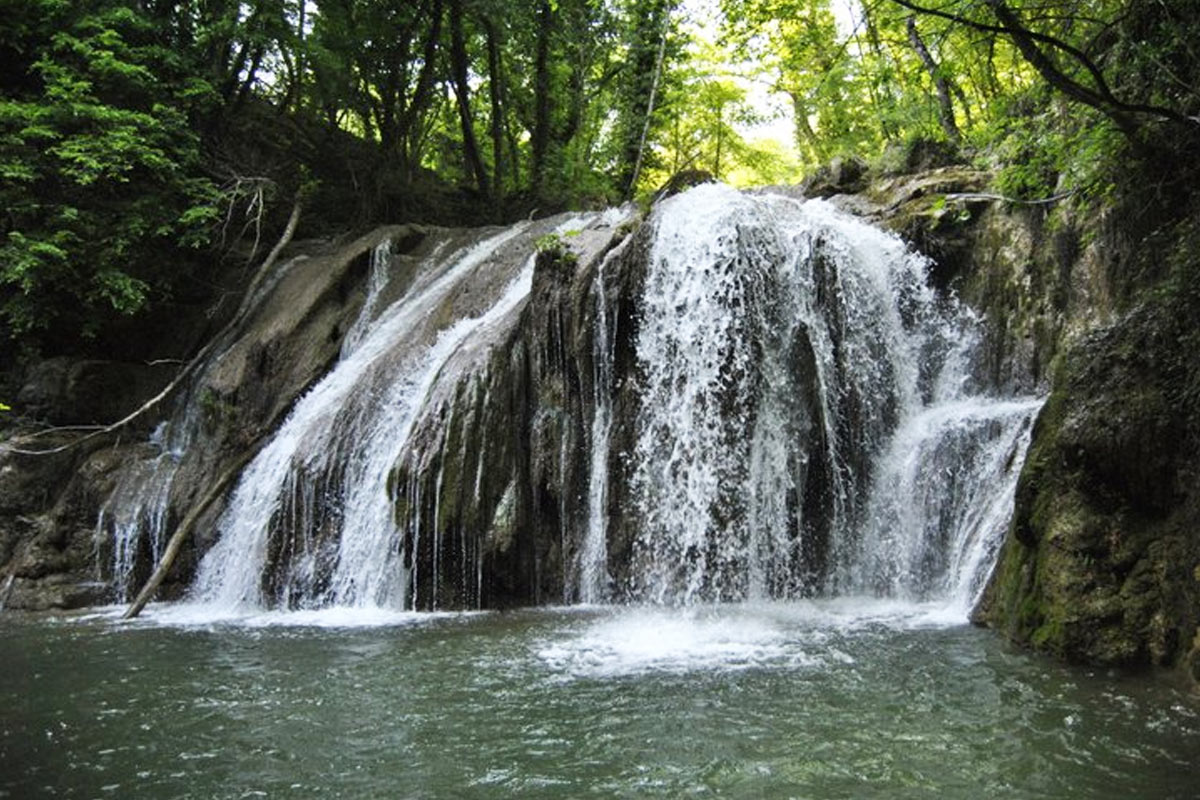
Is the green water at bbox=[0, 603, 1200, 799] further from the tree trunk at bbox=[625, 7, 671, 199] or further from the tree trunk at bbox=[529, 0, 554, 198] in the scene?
the tree trunk at bbox=[529, 0, 554, 198]

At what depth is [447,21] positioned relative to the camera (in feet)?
67.8

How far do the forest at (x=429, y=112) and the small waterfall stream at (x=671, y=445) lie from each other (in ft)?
8.11

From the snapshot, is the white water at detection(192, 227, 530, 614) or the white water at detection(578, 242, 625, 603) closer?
the white water at detection(578, 242, 625, 603)

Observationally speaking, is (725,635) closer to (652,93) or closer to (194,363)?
(194,363)

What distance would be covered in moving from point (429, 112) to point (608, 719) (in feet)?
73.7

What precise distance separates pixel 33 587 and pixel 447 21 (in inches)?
625

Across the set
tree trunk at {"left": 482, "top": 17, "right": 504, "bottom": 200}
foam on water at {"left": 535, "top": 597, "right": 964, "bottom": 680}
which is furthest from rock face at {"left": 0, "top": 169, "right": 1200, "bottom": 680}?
tree trunk at {"left": 482, "top": 17, "right": 504, "bottom": 200}

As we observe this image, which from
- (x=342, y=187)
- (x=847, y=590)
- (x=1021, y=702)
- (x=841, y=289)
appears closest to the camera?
(x=1021, y=702)

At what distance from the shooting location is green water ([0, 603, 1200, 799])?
4.23 m

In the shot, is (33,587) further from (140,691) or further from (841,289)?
(841,289)

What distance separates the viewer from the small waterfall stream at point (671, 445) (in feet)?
31.2

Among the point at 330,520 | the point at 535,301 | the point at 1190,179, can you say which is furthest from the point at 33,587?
the point at 1190,179

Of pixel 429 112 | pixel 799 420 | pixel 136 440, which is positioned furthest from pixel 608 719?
pixel 429 112

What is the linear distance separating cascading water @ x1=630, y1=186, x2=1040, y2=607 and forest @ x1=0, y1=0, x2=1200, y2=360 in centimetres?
228
